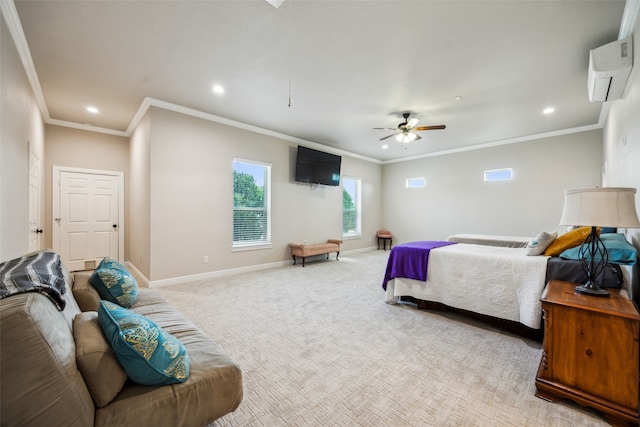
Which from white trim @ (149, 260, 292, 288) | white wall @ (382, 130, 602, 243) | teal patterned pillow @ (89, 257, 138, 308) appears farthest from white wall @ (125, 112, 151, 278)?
white wall @ (382, 130, 602, 243)

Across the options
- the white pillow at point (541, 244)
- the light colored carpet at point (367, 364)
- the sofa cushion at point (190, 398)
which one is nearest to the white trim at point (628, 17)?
the white pillow at point (541, 244)

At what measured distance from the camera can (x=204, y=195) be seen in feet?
15.0

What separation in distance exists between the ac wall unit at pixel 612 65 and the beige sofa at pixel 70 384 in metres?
3.92

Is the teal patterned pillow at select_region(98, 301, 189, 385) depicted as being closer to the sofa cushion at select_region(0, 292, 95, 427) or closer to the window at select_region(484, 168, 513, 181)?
the sofa cushion at select_region(0, 292, 95, 427)

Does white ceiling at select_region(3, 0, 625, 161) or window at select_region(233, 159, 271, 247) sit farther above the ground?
white ceiling at select_region(3, 0, 625, 161)

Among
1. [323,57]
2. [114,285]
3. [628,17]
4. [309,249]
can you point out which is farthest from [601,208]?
[309,249]

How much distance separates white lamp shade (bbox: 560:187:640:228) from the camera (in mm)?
1598

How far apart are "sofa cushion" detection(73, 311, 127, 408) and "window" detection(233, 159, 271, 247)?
13.2ft

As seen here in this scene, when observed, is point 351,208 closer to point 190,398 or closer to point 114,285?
point 114,285

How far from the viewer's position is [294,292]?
390 centimetres

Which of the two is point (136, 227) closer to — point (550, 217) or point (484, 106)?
point (484, 106)

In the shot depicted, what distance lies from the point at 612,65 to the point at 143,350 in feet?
13.6

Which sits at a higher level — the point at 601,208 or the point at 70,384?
the point at 601,208

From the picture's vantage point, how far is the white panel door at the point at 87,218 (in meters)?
5.00
